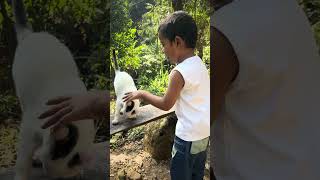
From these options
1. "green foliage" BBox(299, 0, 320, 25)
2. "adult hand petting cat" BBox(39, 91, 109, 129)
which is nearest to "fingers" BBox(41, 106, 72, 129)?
"adult hand petting cat" BBox(39, 91, 109, 129)

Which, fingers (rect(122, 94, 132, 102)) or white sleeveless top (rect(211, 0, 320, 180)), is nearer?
white sleeveless top (rect(211, 0, 320, 180))

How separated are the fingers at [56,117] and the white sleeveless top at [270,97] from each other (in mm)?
294

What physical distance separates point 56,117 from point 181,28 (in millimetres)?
985

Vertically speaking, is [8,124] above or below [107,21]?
below

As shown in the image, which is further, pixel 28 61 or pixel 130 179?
pixel 130 179

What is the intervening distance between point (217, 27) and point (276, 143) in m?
0.22

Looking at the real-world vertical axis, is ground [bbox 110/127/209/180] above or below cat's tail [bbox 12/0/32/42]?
below

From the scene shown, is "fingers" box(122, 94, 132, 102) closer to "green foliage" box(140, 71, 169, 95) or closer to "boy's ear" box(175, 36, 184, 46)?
"green foliage" box(140, 71, 169, 95)

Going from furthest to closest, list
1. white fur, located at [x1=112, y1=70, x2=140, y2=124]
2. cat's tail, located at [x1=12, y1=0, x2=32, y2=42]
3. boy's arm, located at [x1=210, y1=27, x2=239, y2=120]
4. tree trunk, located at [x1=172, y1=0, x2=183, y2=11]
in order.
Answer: white fur, located at [x1=112, y1=70, x2=140, y2=124] → tree trunk, located at [x1=172, y1=0, x2=183, y2=11] → cat's tail, located at [x1=12, y1=0, x2=32, y2=42] → boy's arm, located at [x1=210, y1=27, x2=239, y2=120]

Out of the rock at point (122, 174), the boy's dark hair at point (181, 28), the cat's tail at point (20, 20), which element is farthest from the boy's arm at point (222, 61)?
the rock at point (122, 174)

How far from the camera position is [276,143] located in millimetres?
626

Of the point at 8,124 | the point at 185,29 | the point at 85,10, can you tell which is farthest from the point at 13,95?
the point at 185,29

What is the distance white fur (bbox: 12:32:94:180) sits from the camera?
72 centimetres

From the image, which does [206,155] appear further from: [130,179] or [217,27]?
[217,27]
